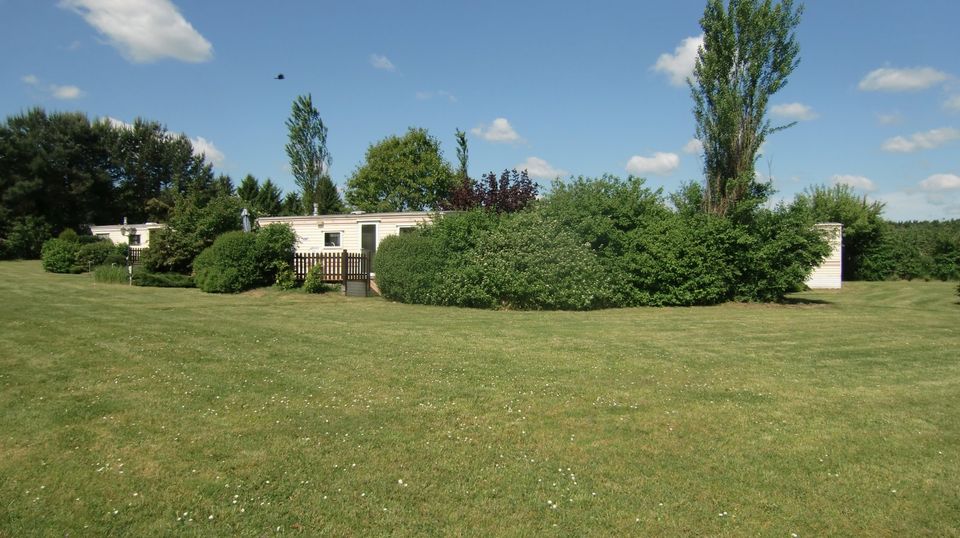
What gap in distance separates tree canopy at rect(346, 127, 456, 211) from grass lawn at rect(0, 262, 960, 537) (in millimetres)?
35647

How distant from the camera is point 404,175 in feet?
145

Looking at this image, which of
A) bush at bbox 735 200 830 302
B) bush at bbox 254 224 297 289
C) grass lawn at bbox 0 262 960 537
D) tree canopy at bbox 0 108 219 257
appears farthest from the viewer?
tree canopy at bbox 0 108 219 257

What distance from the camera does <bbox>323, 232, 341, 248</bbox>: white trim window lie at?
22672 millimetres

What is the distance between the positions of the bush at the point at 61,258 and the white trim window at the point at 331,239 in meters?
11.9

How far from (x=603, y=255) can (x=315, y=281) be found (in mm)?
8633

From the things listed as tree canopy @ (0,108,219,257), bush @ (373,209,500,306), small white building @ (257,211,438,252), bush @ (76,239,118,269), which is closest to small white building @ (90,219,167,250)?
tree canopy @ (0,108,219,257)

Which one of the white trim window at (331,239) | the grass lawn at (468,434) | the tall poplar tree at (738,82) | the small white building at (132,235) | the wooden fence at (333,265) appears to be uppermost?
the tall poplar tree at (738,82)

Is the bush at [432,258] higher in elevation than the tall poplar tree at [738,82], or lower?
lower

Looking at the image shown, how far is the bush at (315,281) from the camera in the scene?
711 inches

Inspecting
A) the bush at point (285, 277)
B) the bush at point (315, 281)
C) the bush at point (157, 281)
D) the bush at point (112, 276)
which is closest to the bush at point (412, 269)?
the bush at point (315, 281)

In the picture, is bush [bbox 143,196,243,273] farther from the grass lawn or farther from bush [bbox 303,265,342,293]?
the grass lawn

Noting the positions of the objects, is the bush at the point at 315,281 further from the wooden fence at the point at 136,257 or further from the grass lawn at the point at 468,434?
the wooden fence at the point at 136,257

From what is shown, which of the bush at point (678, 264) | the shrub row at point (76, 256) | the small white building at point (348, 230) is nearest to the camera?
the bush at point (678, 264)

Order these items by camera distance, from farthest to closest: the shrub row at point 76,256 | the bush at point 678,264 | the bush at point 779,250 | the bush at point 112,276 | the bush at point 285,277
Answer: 1. the shrub row at point 76,256
2. the bush at point 112,276
3. the bush at point 285,277
4. the bush at point 779,250
5. the bush at point 678,264
